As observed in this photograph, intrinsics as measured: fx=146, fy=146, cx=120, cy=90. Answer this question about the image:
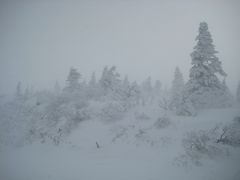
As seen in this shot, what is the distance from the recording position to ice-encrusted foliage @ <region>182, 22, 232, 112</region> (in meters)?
20.8

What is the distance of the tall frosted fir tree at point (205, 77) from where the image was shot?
2082 cm

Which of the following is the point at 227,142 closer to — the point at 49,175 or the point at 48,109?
the point at 49,175

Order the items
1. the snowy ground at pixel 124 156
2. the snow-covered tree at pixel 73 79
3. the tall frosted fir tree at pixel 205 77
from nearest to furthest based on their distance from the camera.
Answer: the snowy ground at pixel 124 156
the tall frosted fir tree at pixel 205 77
the snow-covered tree at pixel 73 79

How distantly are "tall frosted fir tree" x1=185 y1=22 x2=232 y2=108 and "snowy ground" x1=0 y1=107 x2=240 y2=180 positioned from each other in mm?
2353

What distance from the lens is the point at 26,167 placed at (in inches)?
541

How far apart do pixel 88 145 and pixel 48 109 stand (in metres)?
14.1

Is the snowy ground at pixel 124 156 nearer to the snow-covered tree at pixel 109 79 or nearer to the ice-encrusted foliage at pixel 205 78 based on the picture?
the ice-encrusted foliage at pixel 205 78

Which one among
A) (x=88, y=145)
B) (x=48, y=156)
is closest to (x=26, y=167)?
(x=48, y=156)

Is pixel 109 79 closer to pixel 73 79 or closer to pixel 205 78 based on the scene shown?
pixel 73 79

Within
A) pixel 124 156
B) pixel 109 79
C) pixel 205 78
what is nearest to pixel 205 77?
pixel 205 78

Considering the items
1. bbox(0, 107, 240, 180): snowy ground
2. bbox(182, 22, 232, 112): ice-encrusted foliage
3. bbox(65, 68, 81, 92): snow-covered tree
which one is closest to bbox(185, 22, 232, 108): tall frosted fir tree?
bbox(182, 22, 232, 112): ice-encrusted foliage

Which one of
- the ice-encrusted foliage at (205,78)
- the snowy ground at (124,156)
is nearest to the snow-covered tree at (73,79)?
the snowy ground at (124,156)

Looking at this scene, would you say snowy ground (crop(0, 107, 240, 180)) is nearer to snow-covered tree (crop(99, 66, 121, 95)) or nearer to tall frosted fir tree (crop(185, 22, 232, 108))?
tall frosted fir tree (crop(185, 22, 232, 108))

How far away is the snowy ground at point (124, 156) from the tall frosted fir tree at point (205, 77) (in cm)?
235
